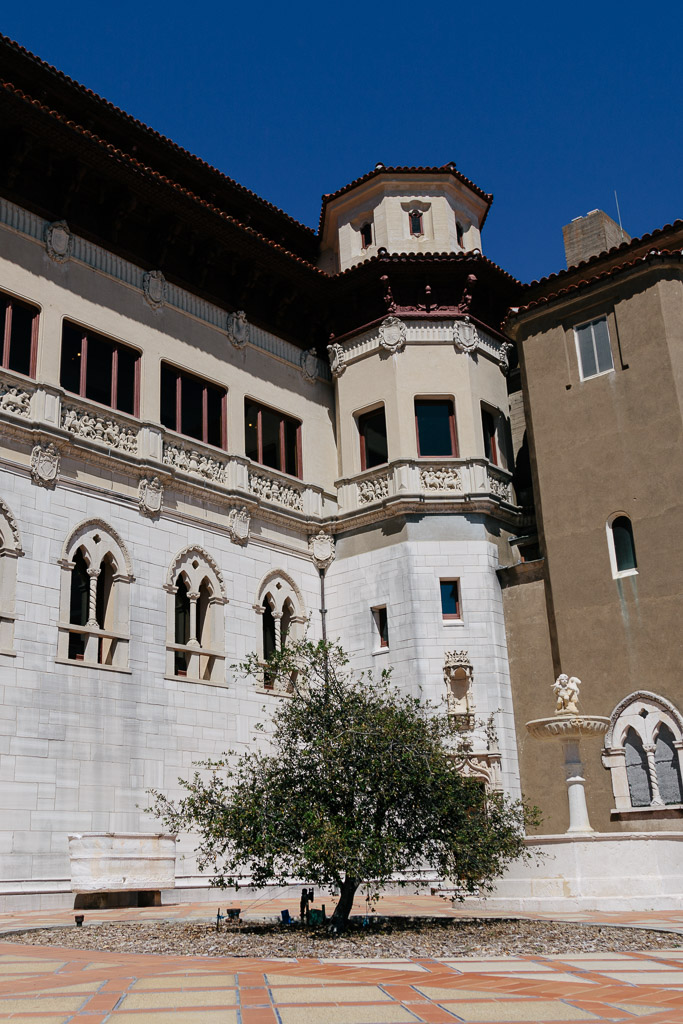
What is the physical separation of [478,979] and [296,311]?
65.6 feet

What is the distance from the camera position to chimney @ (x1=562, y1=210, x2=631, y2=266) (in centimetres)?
2761

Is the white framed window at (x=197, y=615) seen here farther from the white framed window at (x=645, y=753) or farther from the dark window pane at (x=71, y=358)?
the white framed window at (x=645, y=753)

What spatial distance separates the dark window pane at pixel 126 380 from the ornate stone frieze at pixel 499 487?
28.6 ft

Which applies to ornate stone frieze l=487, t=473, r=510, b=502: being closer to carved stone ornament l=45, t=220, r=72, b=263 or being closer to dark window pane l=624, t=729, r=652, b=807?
dark window pane l=624, t=729, r=652, b=807

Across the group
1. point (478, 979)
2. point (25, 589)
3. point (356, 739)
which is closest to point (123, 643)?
point (25, 589)

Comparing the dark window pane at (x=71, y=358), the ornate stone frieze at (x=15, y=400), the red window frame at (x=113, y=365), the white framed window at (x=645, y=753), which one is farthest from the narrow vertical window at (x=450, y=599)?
the ornate stone frieze at (x=15, y=400)

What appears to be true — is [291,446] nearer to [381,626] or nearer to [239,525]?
[239,525]

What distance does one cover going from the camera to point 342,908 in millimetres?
11297

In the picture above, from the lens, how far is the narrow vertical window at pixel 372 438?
24562mm

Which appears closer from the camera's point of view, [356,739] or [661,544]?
[356,739]

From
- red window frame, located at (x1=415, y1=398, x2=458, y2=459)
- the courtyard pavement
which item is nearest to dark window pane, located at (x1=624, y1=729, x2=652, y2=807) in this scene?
red window frame, located at (x1=415, y1=398, x2=458, y2=459)

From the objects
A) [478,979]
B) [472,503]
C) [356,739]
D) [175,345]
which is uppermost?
[175,345]

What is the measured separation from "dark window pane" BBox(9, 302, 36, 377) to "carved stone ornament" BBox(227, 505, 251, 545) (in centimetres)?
539

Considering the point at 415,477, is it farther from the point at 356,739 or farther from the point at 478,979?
the point at 478,979
